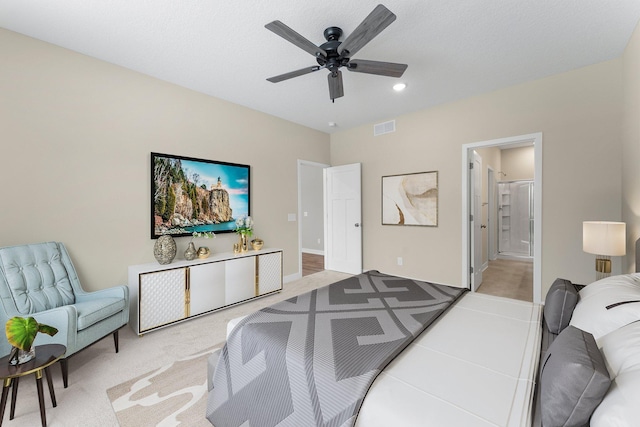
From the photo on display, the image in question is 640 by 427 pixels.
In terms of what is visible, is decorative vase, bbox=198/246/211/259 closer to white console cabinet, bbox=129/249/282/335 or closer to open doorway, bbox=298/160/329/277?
white console cabinet, bbox=129/249/282/335

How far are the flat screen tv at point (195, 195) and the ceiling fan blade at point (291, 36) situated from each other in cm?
207

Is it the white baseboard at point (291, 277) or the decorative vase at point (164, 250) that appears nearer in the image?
the decorative vase at point (164, 250)

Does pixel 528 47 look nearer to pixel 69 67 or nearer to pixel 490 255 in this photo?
pixel 69 67

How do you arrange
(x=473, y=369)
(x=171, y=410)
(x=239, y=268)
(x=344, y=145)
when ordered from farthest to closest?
(x=344, y=145) < (x=239, y=268) < (x=171, y=410) < (x=473, y=369)

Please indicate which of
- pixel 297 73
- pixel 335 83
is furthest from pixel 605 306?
pixel 297 73

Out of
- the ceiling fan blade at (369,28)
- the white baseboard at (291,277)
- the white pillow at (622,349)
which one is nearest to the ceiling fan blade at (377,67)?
the ceiling fan blade at (369,28)

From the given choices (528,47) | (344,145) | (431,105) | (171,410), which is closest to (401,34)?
(528,47)

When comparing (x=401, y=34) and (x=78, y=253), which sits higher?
(x=401, y=34)

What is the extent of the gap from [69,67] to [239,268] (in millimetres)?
2635

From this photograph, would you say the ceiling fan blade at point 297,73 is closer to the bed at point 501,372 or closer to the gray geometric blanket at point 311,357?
the gray geometric blanket at point 311,357

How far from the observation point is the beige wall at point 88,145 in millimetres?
2305

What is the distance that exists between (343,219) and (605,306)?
4.05 meters

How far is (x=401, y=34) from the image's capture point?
2.34 m

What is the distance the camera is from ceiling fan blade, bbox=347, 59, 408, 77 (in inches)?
87.4
